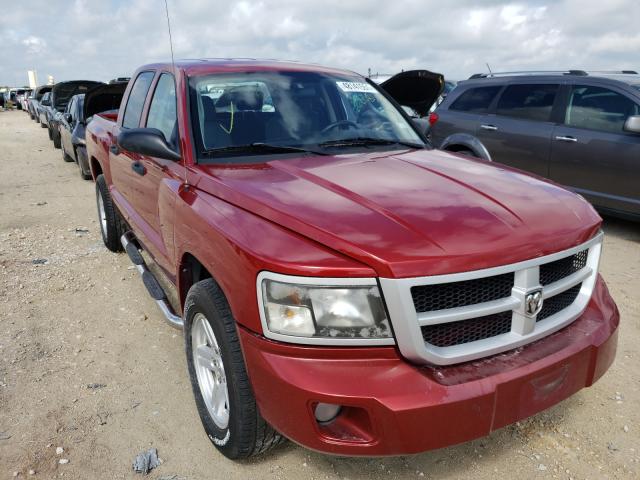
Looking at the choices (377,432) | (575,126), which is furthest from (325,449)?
(575,126)

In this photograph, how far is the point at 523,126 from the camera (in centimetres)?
666

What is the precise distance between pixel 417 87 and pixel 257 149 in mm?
2698

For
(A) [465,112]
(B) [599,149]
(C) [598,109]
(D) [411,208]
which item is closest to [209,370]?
(D) [411,208]

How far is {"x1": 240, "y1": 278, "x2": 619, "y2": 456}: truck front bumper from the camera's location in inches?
69.9

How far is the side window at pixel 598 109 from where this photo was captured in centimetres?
578

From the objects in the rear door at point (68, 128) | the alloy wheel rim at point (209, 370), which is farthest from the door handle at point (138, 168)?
the rear door at point (68, 128)

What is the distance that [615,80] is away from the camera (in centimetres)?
591

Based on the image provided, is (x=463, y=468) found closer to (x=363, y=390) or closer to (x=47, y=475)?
(x=363, y=390)

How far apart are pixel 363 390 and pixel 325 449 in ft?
0.90

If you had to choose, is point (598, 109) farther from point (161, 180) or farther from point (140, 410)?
point (140, 410)

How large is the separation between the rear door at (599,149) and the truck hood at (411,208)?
3.60m

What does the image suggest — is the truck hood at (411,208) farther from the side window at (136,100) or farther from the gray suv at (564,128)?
the gray suv at (564,128)

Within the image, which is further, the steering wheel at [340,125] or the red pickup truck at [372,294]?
the steering wheel at [340,125]

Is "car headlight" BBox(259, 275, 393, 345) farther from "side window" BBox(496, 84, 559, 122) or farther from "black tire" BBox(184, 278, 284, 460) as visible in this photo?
"side window" BBox(496, 84, 559, 122)
